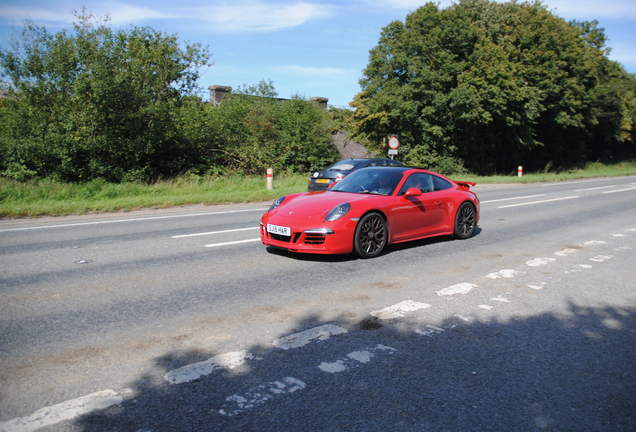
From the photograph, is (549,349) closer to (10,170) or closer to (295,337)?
(295,337)

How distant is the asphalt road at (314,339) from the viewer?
2850mm

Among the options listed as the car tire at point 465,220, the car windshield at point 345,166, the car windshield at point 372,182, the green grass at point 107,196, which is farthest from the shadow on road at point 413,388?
the car windshield at point 345,166

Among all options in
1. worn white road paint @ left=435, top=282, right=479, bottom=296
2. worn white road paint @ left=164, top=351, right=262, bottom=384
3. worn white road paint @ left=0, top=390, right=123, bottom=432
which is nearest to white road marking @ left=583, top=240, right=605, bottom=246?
worn white road paint @ left=435, top=282, right=479, bottom=296

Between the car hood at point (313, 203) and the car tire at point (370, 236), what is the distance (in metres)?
0.37

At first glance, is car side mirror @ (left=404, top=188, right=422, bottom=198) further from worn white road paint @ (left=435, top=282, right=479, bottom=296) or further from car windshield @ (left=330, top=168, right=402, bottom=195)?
worn white road paint @ (left=435, top=282, right=479, bottom=296)

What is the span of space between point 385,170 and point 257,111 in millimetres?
19456

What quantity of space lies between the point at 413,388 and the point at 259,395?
1.00 m

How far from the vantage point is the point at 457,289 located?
5473 mm

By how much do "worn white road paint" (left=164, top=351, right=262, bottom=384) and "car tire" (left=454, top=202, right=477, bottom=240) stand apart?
235 inches

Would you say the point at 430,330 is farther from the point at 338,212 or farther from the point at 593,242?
the point at 593,242

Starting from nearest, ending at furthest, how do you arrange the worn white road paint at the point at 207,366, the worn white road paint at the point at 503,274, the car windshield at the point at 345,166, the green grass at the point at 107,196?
the worn white road paint at the point at 207,366
the worn white road paint at the point at 503,274
the green grass at the point at 107,196
the car windshield at the point at 345,166

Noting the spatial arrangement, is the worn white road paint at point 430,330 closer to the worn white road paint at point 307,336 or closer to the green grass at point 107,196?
the worn white road paint at point 307,336

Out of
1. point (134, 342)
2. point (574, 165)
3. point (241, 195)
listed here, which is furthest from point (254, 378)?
point (574, 165)

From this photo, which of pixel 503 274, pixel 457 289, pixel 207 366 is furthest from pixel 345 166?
pixel 207 366
